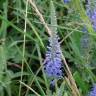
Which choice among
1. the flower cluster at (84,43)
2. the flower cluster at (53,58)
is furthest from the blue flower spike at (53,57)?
the flower cluster at (84,43)

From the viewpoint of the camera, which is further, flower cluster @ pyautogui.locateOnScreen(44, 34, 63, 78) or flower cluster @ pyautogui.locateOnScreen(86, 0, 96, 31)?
flower cluster @ pyautogui.locateOnScreen(86, 0, 96, 31)

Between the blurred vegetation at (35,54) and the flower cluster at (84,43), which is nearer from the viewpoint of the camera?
the blurred vegetation at (35,54)

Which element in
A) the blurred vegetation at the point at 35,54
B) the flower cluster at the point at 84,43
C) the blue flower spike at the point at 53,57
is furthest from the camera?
the flower cluster at the point at 84,43

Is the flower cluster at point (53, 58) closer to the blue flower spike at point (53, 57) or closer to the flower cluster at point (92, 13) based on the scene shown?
the blue flower spike at point (53, 57)

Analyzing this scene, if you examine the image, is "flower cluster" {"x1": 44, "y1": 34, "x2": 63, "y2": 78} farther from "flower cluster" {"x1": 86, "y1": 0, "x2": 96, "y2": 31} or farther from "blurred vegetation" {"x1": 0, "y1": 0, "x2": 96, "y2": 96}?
"flower cluster" {"x1": 86, "y1": 0, "x2": 96, "y2": 31}

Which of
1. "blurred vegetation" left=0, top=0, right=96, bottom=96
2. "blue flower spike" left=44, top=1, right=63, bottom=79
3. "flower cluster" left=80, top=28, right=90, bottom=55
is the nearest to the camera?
"blue flower spike" left=44, top=1, right=63, bottom=79

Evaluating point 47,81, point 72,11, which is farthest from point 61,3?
point 47,81

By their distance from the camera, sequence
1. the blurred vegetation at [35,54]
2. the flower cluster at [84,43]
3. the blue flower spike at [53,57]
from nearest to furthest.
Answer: the blue flower spike at [53,57] < the blurred vegetation at [35,54] < the flower cluster at [84,43]

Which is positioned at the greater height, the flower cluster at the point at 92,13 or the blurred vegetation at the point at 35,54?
the flower cluster at the point at 92,13

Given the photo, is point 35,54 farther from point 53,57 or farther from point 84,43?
point 53,57

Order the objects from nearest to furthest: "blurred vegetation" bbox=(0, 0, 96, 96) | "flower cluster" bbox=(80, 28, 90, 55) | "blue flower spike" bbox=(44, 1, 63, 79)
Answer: "blue flower spike" bbox=(44, 1, 63, 79) < "blurred vegetation" bbox=(0, 0, 96, 96) < "flower cluster" bbox=(80, 28, 90, 55)

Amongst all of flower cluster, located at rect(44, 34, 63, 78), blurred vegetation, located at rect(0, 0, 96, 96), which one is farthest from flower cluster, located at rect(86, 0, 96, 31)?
flower cluster, located at rect(44, 34, 63, 78)
